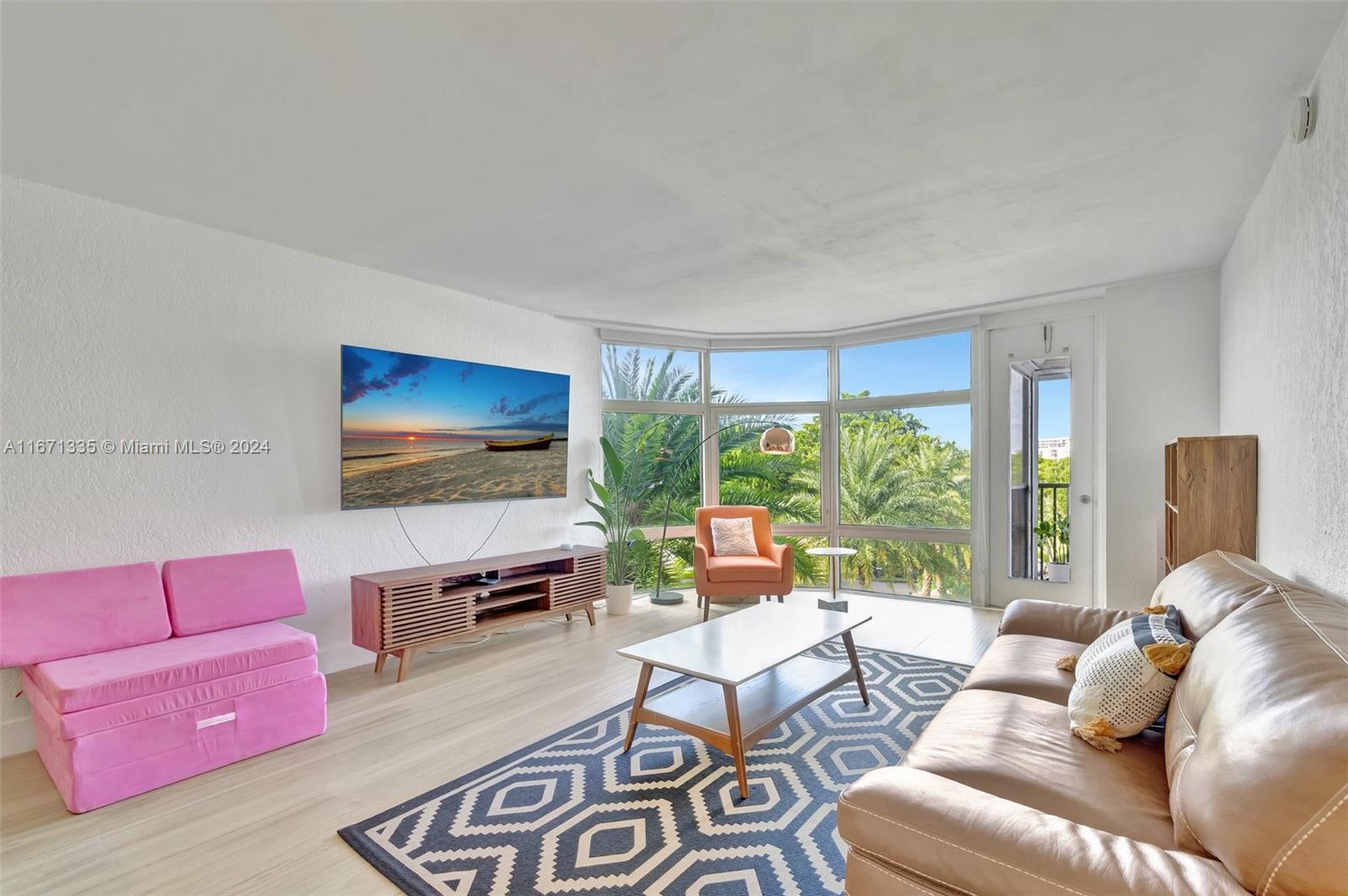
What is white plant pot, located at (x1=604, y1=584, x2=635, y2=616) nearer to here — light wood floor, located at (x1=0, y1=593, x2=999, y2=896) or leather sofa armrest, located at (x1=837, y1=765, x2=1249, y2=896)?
light wood floor, located at (x1=0, y1=593, x2=999, y2=896)

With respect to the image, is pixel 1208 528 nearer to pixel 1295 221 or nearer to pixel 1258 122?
pixel 1295 221

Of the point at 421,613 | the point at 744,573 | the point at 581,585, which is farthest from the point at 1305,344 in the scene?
the point at 421,613

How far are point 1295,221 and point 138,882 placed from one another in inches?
173

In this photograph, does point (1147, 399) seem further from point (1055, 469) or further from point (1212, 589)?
point (1212, 589)

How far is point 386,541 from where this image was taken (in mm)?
4125

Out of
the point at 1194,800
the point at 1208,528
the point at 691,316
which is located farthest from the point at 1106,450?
the point at 1194,800

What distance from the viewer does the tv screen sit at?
153 inches

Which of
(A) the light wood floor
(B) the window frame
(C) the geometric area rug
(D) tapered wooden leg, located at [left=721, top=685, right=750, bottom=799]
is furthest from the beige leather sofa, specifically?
(B) the window frame

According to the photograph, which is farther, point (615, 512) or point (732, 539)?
point (615, 512)

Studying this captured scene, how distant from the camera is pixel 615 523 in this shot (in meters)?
5.51

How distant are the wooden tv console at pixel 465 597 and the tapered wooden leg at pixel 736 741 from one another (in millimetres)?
2154

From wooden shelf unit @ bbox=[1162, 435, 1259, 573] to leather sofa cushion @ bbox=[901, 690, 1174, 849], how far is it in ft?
4.98

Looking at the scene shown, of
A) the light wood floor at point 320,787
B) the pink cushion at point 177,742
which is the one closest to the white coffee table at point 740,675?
the light wood floor at point 320,787

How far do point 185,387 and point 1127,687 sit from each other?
4187 millimetres
